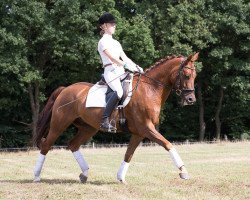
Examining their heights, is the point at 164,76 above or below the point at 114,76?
above

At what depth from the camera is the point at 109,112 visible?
11117mm

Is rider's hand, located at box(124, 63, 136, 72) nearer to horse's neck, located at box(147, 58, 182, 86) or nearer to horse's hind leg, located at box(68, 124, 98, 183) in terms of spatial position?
horse's neck, located at box(147, 58, 182, 86)

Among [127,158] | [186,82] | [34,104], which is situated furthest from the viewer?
[34,104]

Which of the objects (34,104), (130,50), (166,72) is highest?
(130,50)

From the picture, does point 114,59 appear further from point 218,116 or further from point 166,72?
point 218,116

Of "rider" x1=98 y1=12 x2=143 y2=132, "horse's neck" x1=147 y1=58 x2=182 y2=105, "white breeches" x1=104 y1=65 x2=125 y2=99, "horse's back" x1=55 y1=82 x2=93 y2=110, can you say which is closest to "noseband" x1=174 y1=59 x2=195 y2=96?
"horse's neck" x1=147 y1=58 x2=182 y2=105

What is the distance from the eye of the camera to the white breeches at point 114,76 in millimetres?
11109

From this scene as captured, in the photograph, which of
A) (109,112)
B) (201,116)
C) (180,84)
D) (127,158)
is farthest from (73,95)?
(201,116)

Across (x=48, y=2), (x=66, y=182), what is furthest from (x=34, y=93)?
(x=66, y=182)

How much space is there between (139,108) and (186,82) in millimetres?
1226

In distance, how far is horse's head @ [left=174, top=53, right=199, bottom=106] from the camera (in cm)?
1085

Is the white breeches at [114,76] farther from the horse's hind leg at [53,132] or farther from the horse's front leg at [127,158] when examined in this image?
the horse's hind leg at [53,132]

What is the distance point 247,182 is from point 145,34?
26.7m

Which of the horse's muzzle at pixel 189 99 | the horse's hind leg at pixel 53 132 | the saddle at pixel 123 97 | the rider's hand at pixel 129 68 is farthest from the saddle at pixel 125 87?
the horse's hind leg at pixel 53 132
